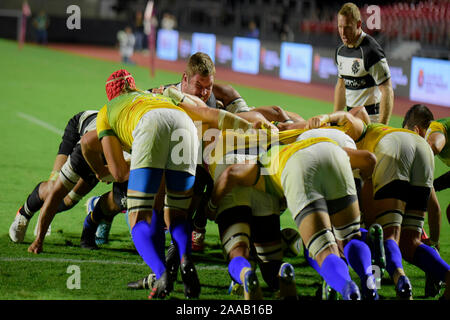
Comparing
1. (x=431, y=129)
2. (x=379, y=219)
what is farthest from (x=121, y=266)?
(x=431, y=129)

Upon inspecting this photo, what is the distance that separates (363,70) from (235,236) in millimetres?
3790

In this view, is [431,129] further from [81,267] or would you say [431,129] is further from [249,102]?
[249,102]

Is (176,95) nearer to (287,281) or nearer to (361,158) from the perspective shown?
(361,158)

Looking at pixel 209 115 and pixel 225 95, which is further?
pixel 225 95

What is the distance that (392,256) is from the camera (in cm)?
506

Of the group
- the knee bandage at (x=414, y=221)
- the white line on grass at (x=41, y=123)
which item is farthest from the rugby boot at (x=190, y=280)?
the white line on grass at (x=41, y=123)

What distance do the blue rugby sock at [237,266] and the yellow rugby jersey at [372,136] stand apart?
1512mm

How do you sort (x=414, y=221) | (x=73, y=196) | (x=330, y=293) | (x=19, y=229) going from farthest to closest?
1. (x=73, y=196)
2. (x=19, y=229)
3. (x=414, y=221)
4. (x=330, y=293)

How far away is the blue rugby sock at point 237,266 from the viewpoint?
15.4 ft

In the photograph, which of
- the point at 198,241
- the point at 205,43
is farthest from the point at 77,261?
the point at 205,43

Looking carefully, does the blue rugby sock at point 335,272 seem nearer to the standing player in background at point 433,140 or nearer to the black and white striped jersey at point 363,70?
the standing player in background at point 433,140

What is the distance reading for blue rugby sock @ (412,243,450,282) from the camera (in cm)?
519

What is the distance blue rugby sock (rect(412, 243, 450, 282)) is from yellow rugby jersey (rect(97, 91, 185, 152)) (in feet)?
6.82

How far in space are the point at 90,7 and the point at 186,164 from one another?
1408 inches
